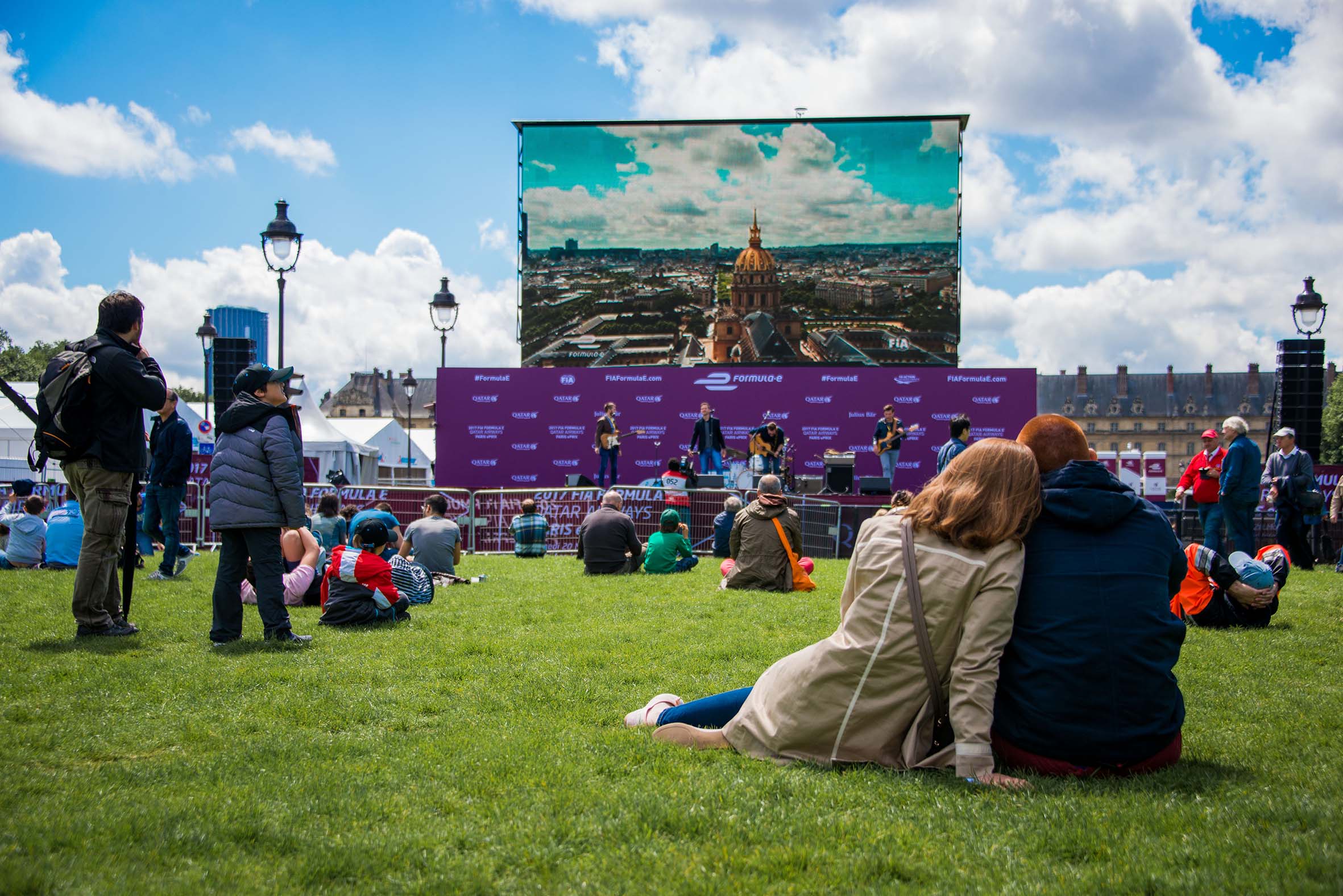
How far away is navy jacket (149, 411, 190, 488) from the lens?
1147 cm

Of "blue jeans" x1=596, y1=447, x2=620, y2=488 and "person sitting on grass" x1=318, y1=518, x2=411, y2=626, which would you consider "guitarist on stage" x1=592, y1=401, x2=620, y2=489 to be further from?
"person sitting on grass" x1=318, y1=518, x2=411, y2=626

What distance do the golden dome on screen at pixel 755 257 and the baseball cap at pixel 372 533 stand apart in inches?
832

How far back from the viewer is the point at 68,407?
684cm

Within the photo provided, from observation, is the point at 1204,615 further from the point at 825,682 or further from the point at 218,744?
the point at 218,744

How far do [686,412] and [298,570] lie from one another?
1484 centimetres

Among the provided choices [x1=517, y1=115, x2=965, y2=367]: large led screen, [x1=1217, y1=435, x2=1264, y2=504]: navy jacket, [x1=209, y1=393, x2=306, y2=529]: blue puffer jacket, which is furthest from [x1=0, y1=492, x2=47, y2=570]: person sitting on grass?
[x1=517, y1=115, x2=965, y2=367]: large led screen

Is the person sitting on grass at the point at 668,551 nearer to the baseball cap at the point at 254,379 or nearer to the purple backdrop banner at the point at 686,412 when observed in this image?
the baseball cap at the point at 254,379

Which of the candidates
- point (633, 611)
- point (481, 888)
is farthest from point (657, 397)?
point (481, 888)

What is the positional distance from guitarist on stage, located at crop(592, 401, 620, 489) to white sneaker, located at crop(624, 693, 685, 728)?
697 inches

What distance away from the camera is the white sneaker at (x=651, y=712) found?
4723mm

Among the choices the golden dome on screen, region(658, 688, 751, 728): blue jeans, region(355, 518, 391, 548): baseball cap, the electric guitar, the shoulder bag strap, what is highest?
the golden dome on screen

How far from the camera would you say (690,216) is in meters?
28.7

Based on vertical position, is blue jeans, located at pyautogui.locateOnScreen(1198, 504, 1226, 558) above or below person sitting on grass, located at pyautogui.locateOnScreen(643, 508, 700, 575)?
above

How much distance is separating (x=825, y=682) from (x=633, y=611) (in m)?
5.34
